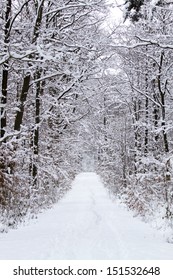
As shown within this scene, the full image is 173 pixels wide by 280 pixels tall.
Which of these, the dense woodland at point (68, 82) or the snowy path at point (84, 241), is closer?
the snowy path at point (84, 241)

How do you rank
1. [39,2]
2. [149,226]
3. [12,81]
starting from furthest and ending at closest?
1. [12,81]
2. [39,2]
3. [149,226]

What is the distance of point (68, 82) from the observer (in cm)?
1745

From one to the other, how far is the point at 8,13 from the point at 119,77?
9.29 meters

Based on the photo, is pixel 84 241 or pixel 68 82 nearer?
pixel 84 241

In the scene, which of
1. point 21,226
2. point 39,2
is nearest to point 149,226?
point 21,226

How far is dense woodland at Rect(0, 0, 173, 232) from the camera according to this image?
10.6 m

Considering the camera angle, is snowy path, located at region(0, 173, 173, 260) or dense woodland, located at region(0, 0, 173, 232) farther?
dense woodland, located at region(0, 0, 173, 232)

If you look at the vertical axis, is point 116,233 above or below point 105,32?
below

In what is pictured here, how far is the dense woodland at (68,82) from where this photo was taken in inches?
419

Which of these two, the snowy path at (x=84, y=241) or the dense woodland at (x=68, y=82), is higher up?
the dense woodland at (x=68, y=82)

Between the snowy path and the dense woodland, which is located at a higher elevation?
the dense woodland

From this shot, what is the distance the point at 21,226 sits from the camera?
10133mm

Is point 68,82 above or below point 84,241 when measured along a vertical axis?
above

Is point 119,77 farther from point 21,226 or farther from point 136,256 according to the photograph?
point 136,256
